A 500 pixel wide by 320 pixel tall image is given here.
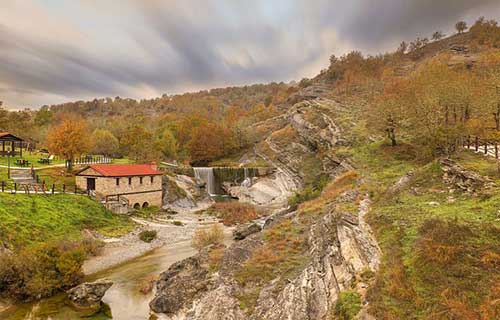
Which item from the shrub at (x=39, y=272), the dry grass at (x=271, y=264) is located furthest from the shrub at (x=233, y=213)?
the shrub at (x=39, y=272)

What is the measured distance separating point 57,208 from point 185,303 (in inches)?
894

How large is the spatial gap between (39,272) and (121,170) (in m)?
24.6

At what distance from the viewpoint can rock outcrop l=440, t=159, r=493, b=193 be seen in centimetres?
1598

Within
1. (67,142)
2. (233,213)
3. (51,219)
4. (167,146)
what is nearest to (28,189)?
(51,219)

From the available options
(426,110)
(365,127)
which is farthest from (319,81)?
(426,110)

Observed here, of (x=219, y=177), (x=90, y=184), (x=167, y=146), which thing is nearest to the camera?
(x=90, y=184)

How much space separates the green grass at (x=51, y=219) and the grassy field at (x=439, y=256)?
1058 inches

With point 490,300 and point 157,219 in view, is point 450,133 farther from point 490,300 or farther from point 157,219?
point 157,219

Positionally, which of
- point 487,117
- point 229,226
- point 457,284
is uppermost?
point 487,117

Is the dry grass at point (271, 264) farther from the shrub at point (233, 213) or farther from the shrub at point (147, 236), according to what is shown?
the shrub at point (233, 213)

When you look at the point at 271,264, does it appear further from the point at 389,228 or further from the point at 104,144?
the point at 104,144

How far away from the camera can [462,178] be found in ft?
56.7

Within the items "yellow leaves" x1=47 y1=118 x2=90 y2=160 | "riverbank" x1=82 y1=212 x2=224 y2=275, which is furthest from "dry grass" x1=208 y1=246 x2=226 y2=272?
"yellow leaves" x1=47 y1=118 x2=90 y2=160

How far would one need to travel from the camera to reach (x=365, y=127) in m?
54.8
